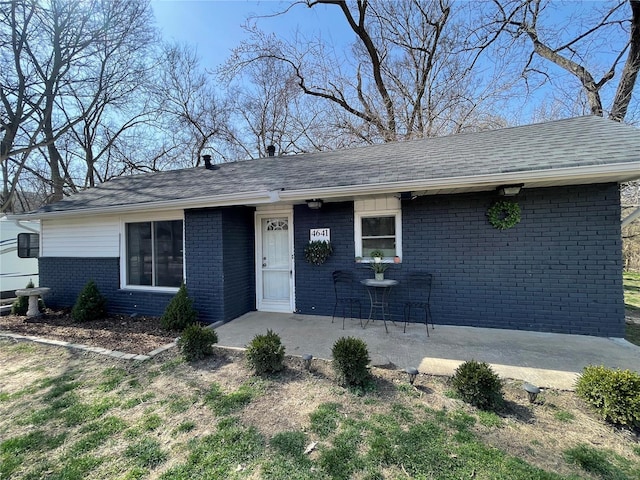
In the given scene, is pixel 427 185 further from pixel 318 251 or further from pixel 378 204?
pixel 318 251

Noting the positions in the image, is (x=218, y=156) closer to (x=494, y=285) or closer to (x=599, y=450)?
(x=494, y=285)

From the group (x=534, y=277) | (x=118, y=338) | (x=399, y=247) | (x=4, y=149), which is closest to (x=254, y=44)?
(x=4, y=149)

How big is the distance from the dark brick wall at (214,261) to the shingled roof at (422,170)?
40 cm

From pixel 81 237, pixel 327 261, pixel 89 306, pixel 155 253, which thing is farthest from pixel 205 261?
pixel 81 237

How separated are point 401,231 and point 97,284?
21.2ft

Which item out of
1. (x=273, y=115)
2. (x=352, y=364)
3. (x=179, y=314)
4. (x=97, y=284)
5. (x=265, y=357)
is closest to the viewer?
(x=352, y=364)

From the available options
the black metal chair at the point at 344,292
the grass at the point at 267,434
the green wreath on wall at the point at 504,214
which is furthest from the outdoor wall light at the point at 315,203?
the grass at the point at 267,434

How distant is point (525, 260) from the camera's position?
4.64 metres

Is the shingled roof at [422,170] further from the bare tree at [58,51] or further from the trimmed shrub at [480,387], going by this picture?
the bare tree at [58,51]

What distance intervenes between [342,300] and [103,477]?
4.13 meters

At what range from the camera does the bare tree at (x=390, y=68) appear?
11.5 meters

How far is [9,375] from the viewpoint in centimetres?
355

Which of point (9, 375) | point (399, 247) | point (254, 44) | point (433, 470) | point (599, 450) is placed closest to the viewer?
point (433, 470)

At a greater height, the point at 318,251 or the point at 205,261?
the point at 318,251
